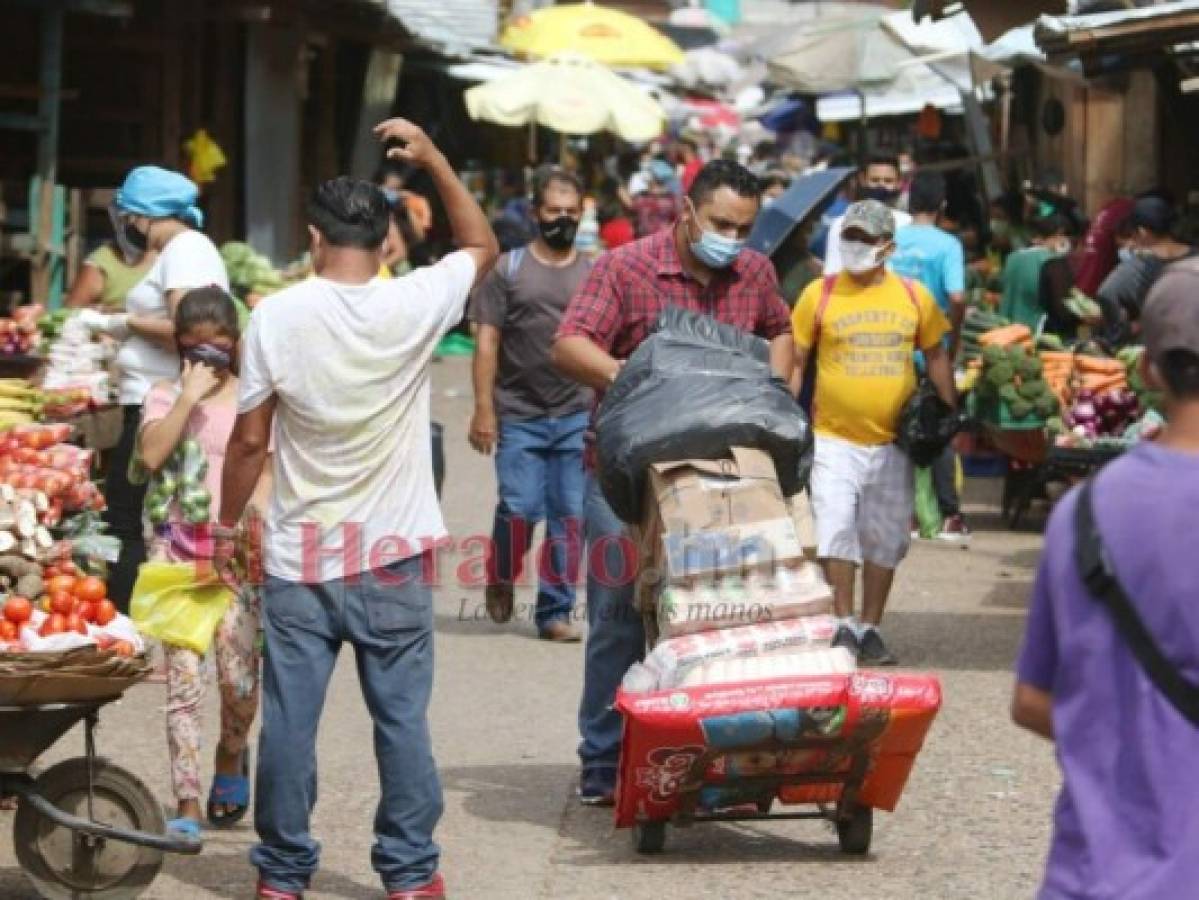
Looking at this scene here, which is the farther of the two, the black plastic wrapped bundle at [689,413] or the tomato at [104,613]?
the black plastic wrapped bundle at [689,413]

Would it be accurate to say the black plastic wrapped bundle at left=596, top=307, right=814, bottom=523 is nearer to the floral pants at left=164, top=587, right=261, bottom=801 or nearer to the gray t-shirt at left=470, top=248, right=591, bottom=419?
the floral pants at left=164, top=587, right=261, bottom=801

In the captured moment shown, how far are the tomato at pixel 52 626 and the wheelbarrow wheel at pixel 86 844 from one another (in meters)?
0.32

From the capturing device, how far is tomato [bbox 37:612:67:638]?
22.1 ft

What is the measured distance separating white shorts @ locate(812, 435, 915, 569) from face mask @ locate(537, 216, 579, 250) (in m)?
1.54

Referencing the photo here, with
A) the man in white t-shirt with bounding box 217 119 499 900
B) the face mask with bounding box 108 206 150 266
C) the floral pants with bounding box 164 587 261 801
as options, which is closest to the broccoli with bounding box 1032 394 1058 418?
the face mask with bounding box 108 206 150 266

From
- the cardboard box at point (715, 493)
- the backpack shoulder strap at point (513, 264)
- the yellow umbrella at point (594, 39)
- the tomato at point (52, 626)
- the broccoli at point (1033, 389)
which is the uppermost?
the yellow umbrella at point (594, 39)

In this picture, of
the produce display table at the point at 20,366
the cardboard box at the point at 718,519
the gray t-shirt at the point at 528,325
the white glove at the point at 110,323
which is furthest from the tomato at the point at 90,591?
the produce display table at the point at 20,366

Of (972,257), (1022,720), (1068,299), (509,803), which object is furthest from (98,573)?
(972,257)

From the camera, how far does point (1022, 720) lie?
13.9ft

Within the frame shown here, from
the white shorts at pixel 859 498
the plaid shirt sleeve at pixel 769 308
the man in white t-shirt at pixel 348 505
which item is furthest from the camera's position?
the white shorts at pixel 859 498

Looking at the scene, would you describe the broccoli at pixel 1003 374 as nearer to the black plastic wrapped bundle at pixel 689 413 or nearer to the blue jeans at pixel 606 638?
the blue jeans at pixel 606 638

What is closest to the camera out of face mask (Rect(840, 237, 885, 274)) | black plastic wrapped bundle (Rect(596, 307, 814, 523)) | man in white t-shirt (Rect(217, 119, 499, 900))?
man in white t-shirt (Rect(217, 119, 499, 900))

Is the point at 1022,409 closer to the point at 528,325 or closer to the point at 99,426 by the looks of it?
the point at 528,325

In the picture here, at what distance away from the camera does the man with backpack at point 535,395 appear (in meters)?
11.4
